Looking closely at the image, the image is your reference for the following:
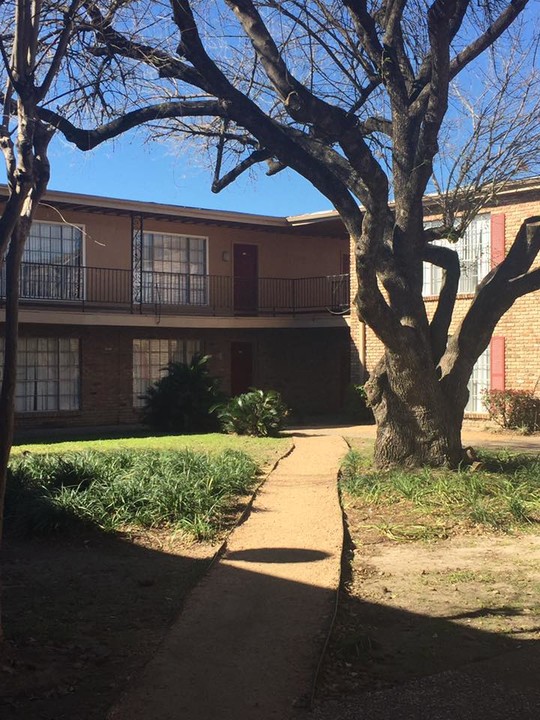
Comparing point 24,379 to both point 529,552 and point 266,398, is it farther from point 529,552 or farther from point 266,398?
point 529,552

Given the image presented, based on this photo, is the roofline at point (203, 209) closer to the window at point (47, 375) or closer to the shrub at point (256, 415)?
the window at point (47, 375)

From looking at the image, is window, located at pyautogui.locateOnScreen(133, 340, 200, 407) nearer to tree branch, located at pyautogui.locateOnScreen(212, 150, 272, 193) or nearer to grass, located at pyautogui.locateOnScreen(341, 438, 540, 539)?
tree branch, located at pyautogui.locateOnScreen(212, 150, 272, 193)

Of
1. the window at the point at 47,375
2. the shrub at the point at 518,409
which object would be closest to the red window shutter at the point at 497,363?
the shrub at the point at 518,409

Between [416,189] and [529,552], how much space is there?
16.9 feet

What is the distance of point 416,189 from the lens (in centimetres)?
1031

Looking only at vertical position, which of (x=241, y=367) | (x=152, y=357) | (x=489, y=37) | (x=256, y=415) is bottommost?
(x=256, y=415)

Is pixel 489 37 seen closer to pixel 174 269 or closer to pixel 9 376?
pixel 9 376

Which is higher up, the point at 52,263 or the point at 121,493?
the point at 52,263

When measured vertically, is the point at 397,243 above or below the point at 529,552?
above

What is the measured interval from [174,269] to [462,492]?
14320 mm

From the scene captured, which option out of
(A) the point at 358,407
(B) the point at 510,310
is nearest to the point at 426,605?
(B) the point at 510,310

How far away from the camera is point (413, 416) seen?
10312 mm

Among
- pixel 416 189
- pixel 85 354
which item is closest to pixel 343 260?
pixel 85 354

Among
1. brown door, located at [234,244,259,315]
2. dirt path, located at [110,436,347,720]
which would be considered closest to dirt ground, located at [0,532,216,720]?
dirt path, located at [110,436,347,720]
